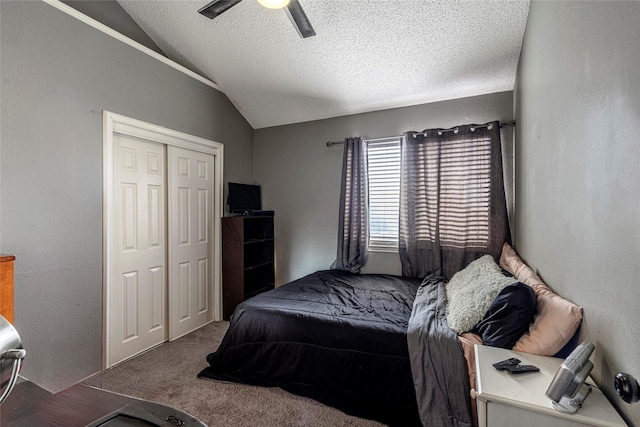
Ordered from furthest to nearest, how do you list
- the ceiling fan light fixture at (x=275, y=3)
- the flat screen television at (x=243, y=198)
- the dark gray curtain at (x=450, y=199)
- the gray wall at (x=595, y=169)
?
the flat screen television at (x=243, y=198), the dark gray curtain at (x=450, y=199), the ceiling fan light fixture at (x=275, y=3), the gray wall at (x=595, y=169)

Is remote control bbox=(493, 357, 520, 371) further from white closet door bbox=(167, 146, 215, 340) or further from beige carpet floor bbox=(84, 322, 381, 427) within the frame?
white closet door bbox=(167, 146, 215, 340)

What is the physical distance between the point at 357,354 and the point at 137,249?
2.10 meters

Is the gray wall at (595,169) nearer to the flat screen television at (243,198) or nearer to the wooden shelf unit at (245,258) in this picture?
the wooden shelf unit at (245,258)

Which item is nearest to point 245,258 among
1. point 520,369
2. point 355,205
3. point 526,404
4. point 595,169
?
point 355,205

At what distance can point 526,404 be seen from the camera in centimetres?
93

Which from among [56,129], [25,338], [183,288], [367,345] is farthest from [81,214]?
[367,345]

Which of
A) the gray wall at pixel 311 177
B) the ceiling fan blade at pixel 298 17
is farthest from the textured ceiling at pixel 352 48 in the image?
the ceiling fan blade at pixel 298 17

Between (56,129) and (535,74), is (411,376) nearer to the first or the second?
(535,74)

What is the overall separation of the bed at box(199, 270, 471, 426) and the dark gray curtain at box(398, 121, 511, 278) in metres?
0.66

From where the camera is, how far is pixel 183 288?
3.09 m

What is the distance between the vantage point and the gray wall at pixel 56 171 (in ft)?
6.11

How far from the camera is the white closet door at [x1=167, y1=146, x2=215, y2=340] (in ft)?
9.72

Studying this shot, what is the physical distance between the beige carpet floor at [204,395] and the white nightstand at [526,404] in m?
0.97

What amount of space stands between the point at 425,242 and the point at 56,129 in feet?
10.6
